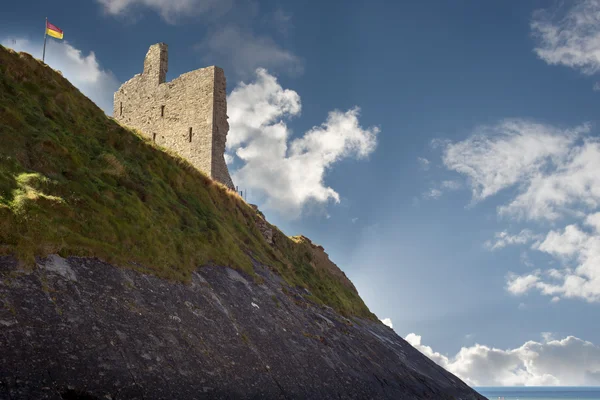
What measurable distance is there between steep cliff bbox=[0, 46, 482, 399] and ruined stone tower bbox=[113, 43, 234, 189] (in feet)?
45.6

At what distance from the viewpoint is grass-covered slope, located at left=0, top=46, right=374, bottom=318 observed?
12.7m

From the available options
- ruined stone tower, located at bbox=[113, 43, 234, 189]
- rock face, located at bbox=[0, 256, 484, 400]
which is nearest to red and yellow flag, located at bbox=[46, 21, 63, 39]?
ruined stone tower, located at bbox=[113, 43, 234, 189]

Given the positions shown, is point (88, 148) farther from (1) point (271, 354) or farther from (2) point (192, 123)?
Answer: (2) point (192, 123)

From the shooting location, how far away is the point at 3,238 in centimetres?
1102

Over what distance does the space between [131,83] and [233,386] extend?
1471 inches

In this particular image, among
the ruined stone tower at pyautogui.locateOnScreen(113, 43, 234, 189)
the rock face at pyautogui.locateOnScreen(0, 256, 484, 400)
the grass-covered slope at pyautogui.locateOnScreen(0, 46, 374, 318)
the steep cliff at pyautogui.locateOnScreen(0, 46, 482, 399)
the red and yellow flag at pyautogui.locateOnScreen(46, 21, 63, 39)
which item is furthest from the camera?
the ruined stone tower at pyautogui.locateOnScreen(113, 43, 234, 189)

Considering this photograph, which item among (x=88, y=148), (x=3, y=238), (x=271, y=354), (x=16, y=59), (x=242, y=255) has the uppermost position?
(x=16, y=59)

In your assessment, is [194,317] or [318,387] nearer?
[194,317]

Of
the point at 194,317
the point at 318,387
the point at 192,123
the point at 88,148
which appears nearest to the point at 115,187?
the point at 88,148

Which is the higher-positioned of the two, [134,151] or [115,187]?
[134,151]

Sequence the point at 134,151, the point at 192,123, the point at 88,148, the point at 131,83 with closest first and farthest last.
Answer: the point at 88,148 < the point at 134,151 < the point at 192,123 < the point at 131,83

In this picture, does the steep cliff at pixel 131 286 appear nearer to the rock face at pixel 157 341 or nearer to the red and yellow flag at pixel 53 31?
the rock face at pixel 157 341

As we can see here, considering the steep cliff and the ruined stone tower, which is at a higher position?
the ruined stone tower

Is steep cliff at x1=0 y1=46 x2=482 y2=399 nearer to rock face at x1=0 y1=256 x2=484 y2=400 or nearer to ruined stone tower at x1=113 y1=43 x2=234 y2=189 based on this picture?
rock face at x1=0 y1=256 x2=484 y2=400
